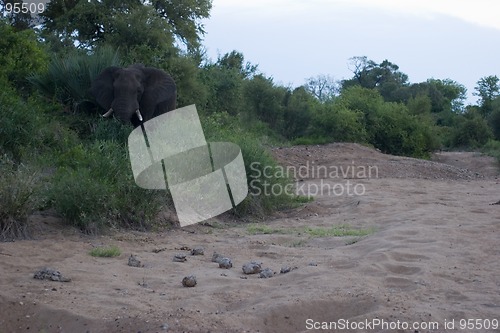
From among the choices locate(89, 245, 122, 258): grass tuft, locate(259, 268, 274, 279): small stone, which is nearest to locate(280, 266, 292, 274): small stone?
locate(259, 268, 274, 279): small stone

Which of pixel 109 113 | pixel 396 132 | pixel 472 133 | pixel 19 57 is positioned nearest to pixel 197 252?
pixel 109 113

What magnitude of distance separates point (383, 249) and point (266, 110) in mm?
17686

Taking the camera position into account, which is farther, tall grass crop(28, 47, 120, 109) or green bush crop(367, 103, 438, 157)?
green bush crop(367, 103, 438, 157)

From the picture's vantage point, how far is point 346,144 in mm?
21703

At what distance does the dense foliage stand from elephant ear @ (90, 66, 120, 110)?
13.3 inches

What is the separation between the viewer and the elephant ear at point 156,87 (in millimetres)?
12669

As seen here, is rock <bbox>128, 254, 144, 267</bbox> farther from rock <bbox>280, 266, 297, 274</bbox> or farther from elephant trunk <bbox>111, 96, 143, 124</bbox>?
elephant trunk <bbox>111, 96, 143, 124</bbox>

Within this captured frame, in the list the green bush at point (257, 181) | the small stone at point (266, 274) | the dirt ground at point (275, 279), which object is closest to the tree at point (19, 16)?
the green bush at point (257, 181)

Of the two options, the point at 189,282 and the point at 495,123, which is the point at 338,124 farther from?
the point at 189,282

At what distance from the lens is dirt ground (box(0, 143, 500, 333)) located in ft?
16.8

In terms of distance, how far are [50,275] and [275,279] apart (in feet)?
6.27

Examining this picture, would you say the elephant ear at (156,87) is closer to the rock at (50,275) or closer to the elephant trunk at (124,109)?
the elephant trunk at (124,109)

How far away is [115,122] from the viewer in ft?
38.1

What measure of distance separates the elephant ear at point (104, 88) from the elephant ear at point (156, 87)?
725 millimetres
